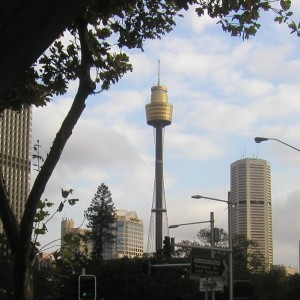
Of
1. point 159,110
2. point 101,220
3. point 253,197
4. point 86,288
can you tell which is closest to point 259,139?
point 86,288

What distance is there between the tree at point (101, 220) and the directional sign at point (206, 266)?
2269 inches

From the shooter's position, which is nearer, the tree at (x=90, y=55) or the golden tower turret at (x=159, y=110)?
the tree at (x=90, y=55)

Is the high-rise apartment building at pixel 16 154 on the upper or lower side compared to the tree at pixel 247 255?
upper

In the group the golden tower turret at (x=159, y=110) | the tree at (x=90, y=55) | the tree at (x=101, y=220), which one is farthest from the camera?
the golden tower turret at (x=159, y=110)

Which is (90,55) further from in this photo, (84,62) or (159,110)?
(159,110)

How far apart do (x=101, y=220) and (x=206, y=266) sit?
196ft

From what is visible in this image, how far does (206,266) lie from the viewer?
1176 inches

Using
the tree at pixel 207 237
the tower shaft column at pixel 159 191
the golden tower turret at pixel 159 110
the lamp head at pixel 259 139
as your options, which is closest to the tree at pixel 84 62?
the lamp head at pixel 259 139

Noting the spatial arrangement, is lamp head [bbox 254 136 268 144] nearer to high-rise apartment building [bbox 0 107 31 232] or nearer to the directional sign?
the directional sign

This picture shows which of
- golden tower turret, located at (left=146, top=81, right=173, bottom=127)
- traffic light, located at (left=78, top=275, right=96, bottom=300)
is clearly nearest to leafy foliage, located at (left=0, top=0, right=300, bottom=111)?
traffic light, located at (left=78, top=275, right=96, bottom=300)

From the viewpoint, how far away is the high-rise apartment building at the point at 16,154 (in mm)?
10797

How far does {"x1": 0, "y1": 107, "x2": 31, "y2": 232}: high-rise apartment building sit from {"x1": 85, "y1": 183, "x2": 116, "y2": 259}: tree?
247ft

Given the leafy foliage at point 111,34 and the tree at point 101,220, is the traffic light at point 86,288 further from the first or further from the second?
the tree at point 101,220

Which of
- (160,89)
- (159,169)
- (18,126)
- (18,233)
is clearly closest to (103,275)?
(18,126)
